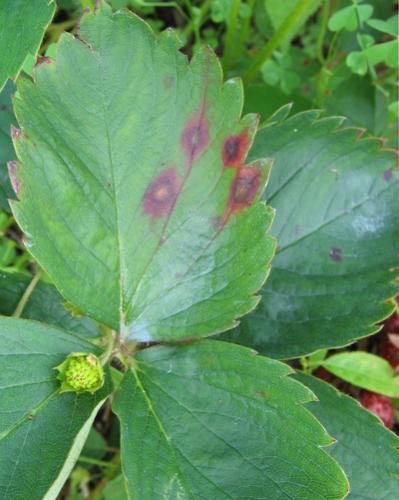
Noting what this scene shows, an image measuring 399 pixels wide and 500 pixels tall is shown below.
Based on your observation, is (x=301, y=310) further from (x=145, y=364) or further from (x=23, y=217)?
(x=23, y=217)

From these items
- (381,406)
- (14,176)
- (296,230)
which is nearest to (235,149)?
(296,230)

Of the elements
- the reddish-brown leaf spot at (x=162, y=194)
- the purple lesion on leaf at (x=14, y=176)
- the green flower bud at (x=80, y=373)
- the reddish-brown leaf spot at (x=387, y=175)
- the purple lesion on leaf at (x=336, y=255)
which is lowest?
the green flower bud at (x=80, y=373)

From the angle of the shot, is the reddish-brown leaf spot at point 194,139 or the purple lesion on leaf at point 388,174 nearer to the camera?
the reddish-brown leaf spot at point 194,139

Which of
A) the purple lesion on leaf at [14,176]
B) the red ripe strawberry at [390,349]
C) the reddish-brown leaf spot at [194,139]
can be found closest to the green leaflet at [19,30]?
the purple lesion on leaf at [14,176]

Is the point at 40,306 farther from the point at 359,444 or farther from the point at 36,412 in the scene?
the point at 359,444

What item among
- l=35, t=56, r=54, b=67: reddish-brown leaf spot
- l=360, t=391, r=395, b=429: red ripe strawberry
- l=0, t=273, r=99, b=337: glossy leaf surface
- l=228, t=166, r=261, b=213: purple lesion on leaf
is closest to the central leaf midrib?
l=0, t=273, r=99, b=337: glossy leaf surface

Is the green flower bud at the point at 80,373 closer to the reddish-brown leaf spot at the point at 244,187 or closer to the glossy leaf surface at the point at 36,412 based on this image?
the glossy leaf surface at the point at 36,412

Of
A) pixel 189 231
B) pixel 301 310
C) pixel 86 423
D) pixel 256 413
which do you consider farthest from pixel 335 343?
pixel 86 423
